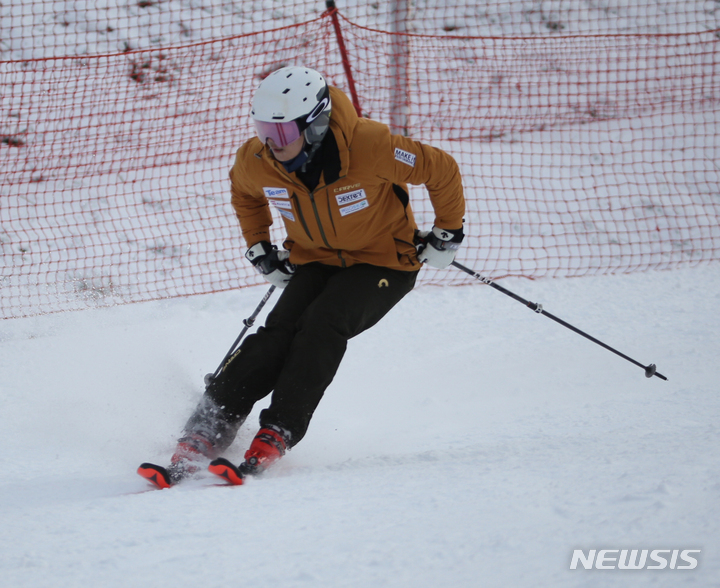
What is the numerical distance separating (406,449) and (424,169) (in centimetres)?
122

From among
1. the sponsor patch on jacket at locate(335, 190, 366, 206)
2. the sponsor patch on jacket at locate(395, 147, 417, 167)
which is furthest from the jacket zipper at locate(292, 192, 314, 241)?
the sponsor patch on jacket at locate(395, 147, 417, 167)

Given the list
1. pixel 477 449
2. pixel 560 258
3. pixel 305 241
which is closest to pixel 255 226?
pixel 305 241

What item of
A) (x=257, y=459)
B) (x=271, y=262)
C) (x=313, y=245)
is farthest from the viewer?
(x=271, y=262)

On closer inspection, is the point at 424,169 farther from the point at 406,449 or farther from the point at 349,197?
the point at 406,449

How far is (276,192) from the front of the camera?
256cm

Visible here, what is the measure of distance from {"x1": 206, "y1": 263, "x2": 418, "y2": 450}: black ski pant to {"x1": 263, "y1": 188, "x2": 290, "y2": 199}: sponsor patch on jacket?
1.33 ft

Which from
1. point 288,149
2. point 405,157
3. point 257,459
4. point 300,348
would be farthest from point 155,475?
point 405,157

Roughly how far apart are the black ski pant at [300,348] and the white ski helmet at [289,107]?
2.14ft

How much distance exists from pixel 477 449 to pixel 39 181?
6.24 meters

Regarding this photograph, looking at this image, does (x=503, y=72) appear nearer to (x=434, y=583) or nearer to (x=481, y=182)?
(x=481, y=182)

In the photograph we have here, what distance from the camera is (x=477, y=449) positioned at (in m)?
2.46

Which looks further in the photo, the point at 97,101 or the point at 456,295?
the point at 97,101

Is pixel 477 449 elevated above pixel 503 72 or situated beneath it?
situated beneath

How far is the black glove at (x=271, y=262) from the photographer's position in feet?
9.39
